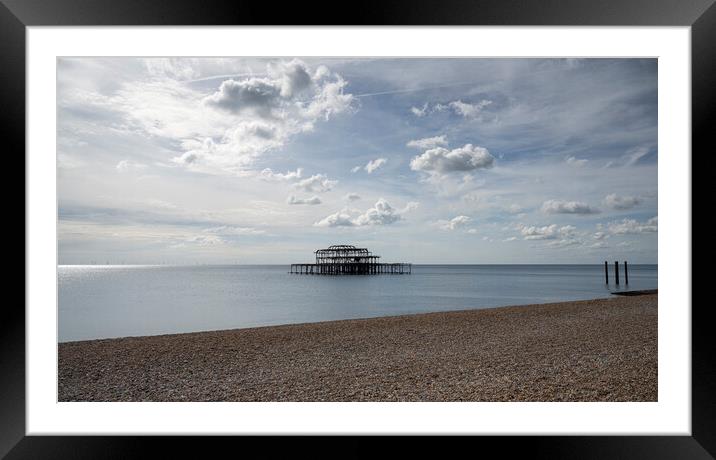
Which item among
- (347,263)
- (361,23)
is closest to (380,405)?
(361,23)

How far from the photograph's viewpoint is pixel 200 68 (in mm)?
15148

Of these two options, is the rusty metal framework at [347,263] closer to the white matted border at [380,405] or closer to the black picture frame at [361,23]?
the white matted border at [380,405]

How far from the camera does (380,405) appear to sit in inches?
79.2

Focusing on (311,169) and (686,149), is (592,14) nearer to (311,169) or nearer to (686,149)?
(686,149)

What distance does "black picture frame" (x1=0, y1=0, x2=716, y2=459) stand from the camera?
1.67 meters

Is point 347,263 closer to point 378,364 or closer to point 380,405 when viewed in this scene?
point 378,364

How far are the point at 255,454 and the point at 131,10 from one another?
5.82 feet

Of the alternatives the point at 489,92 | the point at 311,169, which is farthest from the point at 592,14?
the point at 311,169

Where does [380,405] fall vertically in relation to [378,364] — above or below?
above

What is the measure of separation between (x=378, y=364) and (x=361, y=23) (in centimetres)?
272

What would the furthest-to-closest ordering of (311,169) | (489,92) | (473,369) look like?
(311,169), (489,92), (473,369)

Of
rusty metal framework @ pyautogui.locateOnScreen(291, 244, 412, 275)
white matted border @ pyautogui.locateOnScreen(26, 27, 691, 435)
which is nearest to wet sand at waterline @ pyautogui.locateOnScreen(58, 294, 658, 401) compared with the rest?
white matted border @ pyautogui.locateOnScreen(26, 27, 691, 435)

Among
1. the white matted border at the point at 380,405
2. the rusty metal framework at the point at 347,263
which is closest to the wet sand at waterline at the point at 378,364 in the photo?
the white matted border at the point at 380,405

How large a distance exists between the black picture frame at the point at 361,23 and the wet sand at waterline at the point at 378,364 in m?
0.93
